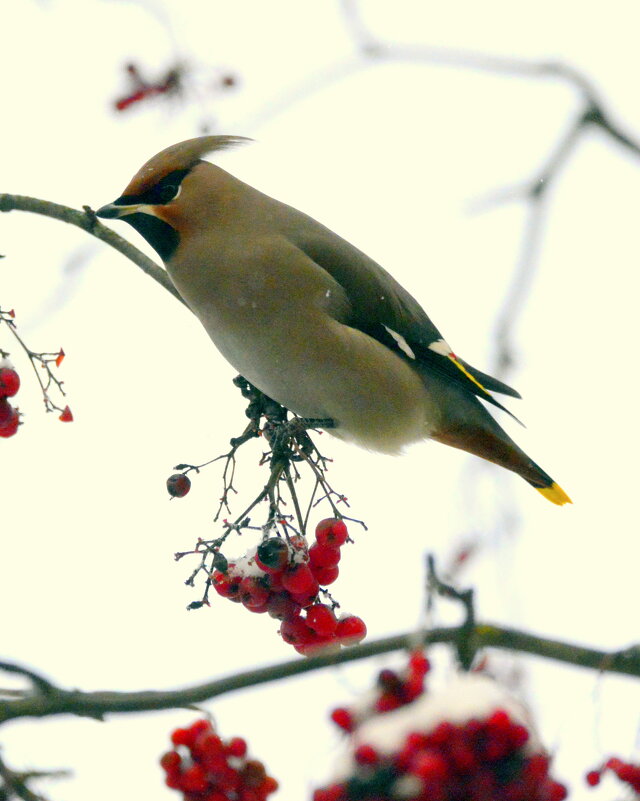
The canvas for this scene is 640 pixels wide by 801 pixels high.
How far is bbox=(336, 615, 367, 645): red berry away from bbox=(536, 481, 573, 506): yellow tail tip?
1.57 meters

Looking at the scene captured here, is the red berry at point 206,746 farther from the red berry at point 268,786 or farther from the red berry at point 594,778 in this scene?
the red berry at point 594,778

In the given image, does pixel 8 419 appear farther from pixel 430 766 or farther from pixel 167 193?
pixel 430 766

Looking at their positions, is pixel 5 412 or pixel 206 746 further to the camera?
pixel 5 412

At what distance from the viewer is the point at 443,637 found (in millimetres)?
1432

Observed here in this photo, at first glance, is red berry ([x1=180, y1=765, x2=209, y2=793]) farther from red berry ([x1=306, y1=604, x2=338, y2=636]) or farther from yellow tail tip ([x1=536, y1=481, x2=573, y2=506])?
yellow tail tip ([x1=536, y1=481, x2=573, y2=506])

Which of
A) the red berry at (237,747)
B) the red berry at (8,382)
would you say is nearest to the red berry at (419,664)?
the red berry at (237,747)

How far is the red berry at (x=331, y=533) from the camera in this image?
Answer: 2.71 m

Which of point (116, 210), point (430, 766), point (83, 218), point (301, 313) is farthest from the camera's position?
point (301, 313)

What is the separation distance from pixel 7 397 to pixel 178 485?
0.53m

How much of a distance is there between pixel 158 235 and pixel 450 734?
8.35 ft

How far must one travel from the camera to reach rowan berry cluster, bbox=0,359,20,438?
8.83 feet

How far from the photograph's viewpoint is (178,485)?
3.01 metres

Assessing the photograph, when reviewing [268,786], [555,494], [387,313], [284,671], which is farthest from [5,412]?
[555,494]

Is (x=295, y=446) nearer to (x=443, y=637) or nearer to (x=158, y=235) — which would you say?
(x=158, y=235)
